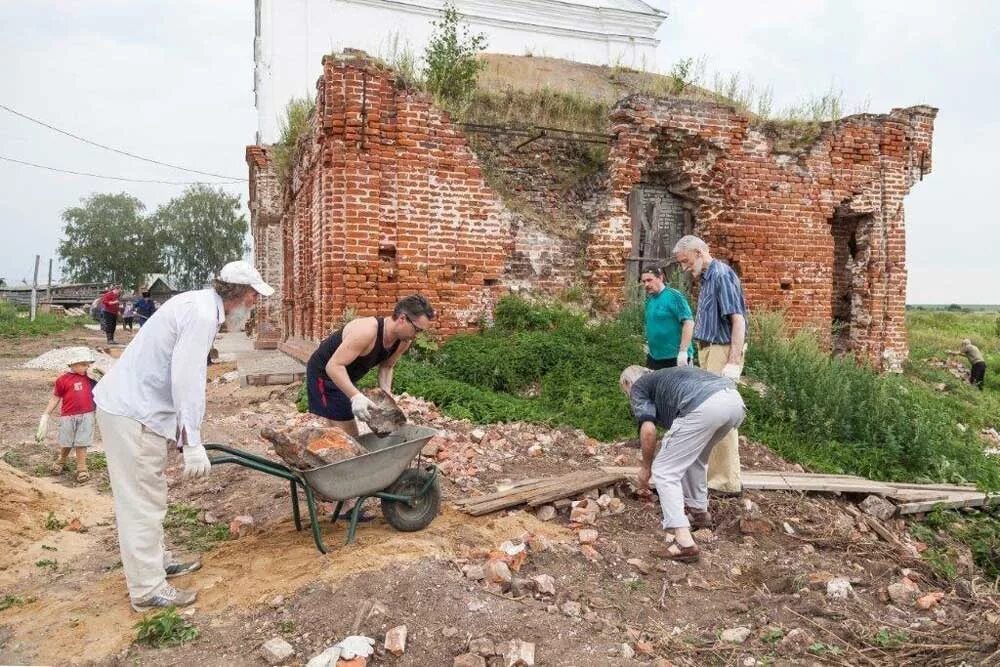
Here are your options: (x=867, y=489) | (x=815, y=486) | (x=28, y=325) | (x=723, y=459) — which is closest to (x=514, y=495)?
(x=723, y=459)

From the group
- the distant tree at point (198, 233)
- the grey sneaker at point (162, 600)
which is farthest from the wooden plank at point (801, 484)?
the distant tree at point (198, 233)

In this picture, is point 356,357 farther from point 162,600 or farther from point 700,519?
point 700,519

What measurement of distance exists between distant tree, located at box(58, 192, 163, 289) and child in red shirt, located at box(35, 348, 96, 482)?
Answer: 45.7 m

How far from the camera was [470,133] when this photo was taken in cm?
1011

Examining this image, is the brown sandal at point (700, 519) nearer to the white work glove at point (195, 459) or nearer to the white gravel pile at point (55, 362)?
the white work glove at point (195, 459)

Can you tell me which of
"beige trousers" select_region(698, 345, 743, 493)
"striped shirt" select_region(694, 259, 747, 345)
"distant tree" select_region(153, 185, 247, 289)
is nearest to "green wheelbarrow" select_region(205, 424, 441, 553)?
"beige trousers" select_region(698, 345, 743, 493)

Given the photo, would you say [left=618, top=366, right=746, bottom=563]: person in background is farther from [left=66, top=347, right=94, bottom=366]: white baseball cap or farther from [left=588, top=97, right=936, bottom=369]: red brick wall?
[left=588, top=97, right=936, bottom=369]: red brick wall

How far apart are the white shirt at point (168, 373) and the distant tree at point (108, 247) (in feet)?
162

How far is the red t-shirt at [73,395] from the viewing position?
6.30 metres

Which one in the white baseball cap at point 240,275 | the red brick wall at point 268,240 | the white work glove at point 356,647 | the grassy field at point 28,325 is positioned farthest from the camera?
the grassy field at point 28,325

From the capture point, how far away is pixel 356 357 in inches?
174

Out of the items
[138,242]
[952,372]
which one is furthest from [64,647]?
[138,242]

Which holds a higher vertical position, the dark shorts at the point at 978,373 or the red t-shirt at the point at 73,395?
the red t-shirt at the point at 73,395

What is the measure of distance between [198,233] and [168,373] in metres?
50.1
